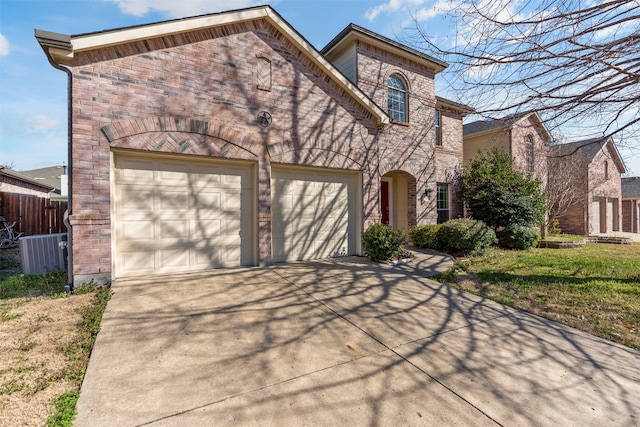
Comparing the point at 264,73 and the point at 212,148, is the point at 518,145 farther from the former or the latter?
the point at 212,148

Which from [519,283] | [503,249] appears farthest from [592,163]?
[519,283]

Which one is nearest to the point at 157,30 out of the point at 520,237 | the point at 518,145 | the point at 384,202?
the point at 384,202

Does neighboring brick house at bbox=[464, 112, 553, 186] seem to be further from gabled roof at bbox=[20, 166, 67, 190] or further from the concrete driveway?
gabled roof at bbox=[20, 166, 67, 190]

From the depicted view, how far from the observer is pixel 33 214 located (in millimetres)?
9695

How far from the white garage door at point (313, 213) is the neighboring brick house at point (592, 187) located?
12.7m

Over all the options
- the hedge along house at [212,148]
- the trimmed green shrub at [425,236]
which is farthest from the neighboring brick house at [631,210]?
the hedge along house at [212,148]

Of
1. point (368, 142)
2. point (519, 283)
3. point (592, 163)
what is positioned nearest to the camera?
point (519, 283)

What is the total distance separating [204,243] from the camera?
6332mm

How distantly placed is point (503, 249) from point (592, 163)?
14628mm

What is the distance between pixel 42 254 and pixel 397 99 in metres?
11.3

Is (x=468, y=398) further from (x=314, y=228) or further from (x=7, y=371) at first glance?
(x=314, y=228)

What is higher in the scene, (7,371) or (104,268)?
(104,268)

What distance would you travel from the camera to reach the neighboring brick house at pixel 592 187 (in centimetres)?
1584

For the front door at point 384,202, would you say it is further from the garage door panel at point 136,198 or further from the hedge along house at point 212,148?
the garage door panel at point 136,198
